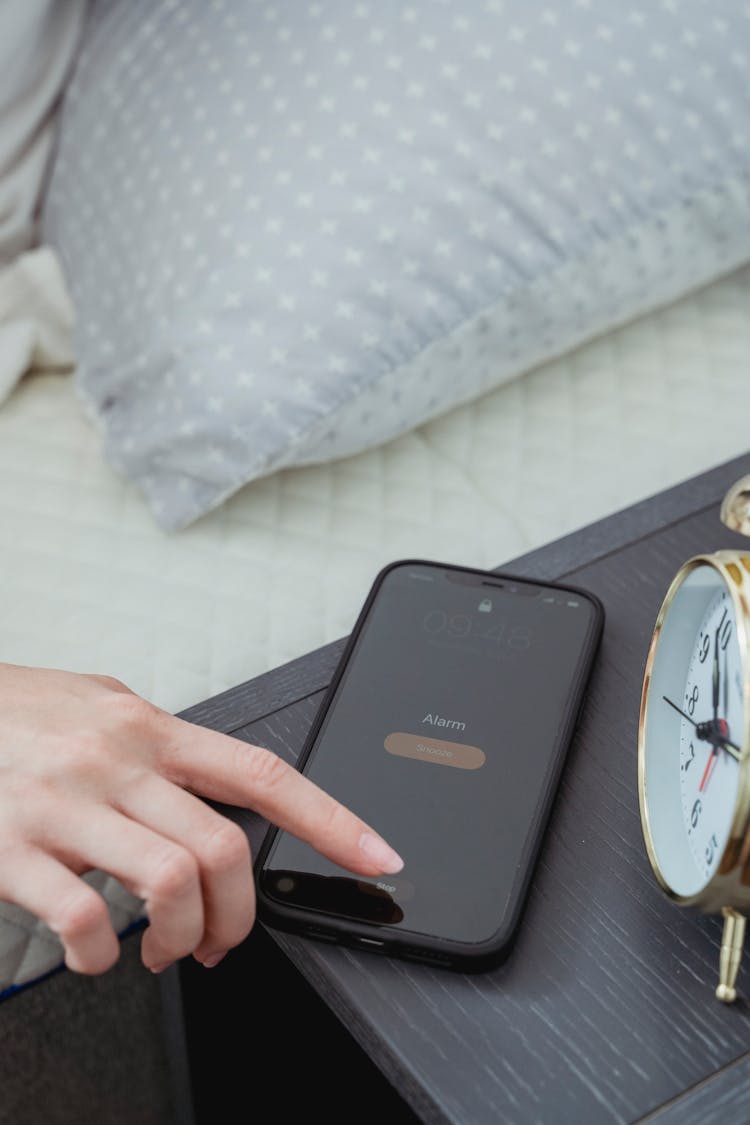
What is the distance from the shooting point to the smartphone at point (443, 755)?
0.40 metres

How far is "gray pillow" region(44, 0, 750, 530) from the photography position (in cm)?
60

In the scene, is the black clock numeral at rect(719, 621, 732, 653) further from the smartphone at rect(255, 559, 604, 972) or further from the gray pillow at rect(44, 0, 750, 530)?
the gray pillow at rect(44, 0, 750, 530)

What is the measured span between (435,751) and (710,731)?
0.11 metres

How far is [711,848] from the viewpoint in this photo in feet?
1.19

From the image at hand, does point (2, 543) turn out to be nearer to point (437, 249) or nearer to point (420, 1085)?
point (437, 249)

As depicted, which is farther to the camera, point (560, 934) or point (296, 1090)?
point (296, 1090)

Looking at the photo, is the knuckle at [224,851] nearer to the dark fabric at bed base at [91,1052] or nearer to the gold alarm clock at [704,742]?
the gold alarm clock at [704,742]

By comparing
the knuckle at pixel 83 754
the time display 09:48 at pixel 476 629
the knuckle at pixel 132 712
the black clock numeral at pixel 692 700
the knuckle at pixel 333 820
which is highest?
the knuckle at pixel 83 754

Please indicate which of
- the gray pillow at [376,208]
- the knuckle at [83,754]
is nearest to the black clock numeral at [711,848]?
the knuckle at [83,754]

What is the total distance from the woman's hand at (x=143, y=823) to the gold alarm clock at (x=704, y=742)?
10 centimetres

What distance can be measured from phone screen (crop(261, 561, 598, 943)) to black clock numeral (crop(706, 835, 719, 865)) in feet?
0.23

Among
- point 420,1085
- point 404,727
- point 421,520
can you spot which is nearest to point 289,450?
point 421,520

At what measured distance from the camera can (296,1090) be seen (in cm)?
61

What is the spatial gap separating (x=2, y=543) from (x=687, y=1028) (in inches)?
17.3
